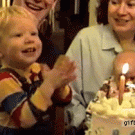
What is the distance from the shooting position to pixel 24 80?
2.10 feet

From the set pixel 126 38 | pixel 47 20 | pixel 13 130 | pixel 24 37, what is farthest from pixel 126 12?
pixel 13 130

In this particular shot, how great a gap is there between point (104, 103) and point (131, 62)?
244 mm

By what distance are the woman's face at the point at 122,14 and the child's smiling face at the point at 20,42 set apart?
1.05 feet

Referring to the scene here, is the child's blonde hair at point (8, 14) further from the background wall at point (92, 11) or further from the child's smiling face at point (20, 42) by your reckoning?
the background wall at point (92, 11)

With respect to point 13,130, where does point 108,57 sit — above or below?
above

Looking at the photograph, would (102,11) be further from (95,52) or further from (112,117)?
(112,117)

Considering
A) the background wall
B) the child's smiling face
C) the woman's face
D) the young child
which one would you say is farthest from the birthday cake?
the background wall

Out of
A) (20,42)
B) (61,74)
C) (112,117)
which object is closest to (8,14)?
(20,42)

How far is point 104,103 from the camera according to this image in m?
0.61

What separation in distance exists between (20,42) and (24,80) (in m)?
0.10

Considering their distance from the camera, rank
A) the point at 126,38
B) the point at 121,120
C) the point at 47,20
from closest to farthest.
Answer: the point at 121,120, the point at 47,20, the point at 126,38

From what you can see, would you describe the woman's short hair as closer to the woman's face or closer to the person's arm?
the woman's face

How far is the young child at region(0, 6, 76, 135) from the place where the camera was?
1.88ft

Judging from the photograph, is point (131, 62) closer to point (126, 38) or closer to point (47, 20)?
point (126, 38)
